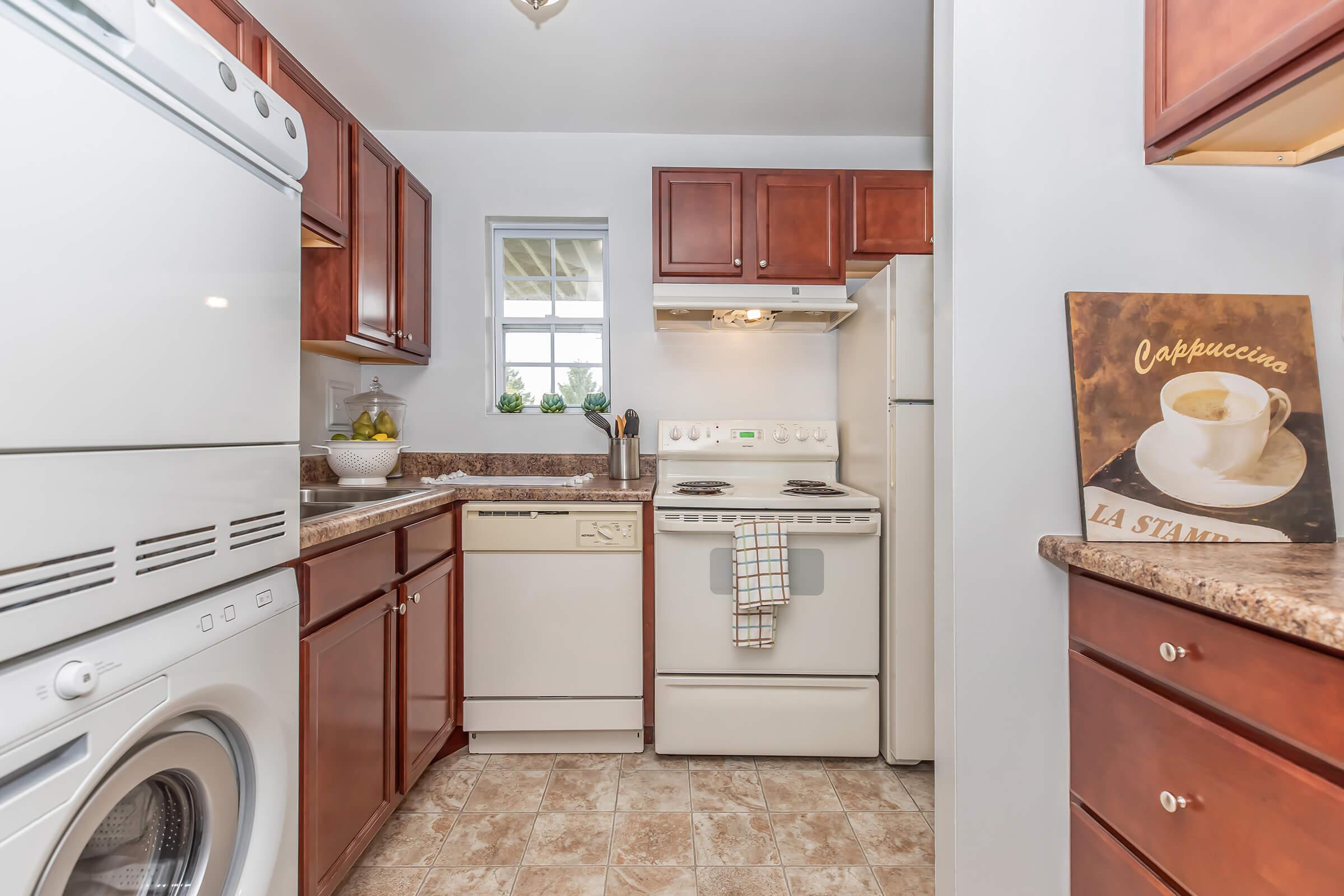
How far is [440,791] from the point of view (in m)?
1.96

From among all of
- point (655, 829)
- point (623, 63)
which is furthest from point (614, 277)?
point (655, 829)

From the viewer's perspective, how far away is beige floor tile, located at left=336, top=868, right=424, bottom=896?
4.98 feet

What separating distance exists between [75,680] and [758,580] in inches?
65.7

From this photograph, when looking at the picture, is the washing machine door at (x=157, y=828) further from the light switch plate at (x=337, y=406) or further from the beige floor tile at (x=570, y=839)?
the light switch plate at (x=337, y=406)

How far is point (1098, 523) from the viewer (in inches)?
41.8

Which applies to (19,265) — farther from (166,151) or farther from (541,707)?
(541,707)

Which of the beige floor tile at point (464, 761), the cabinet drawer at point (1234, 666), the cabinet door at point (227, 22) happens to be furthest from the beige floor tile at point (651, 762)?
the cabinet door at point (227, 22)

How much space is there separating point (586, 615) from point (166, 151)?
5.68 ft

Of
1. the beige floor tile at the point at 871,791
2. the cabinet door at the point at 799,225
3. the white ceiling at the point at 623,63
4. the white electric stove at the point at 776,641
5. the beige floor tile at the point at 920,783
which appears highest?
the white ceiling at the point at 623,63

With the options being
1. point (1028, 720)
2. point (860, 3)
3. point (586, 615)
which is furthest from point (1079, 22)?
point (586, 615)

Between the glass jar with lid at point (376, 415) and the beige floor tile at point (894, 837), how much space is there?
211cm

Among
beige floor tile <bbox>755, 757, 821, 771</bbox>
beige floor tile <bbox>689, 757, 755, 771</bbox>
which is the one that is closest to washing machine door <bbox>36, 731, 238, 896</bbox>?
beige floor tile <bbox>689, 757, 755, 771</bbox>

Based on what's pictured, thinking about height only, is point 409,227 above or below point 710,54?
below

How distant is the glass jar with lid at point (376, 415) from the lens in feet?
7.65
